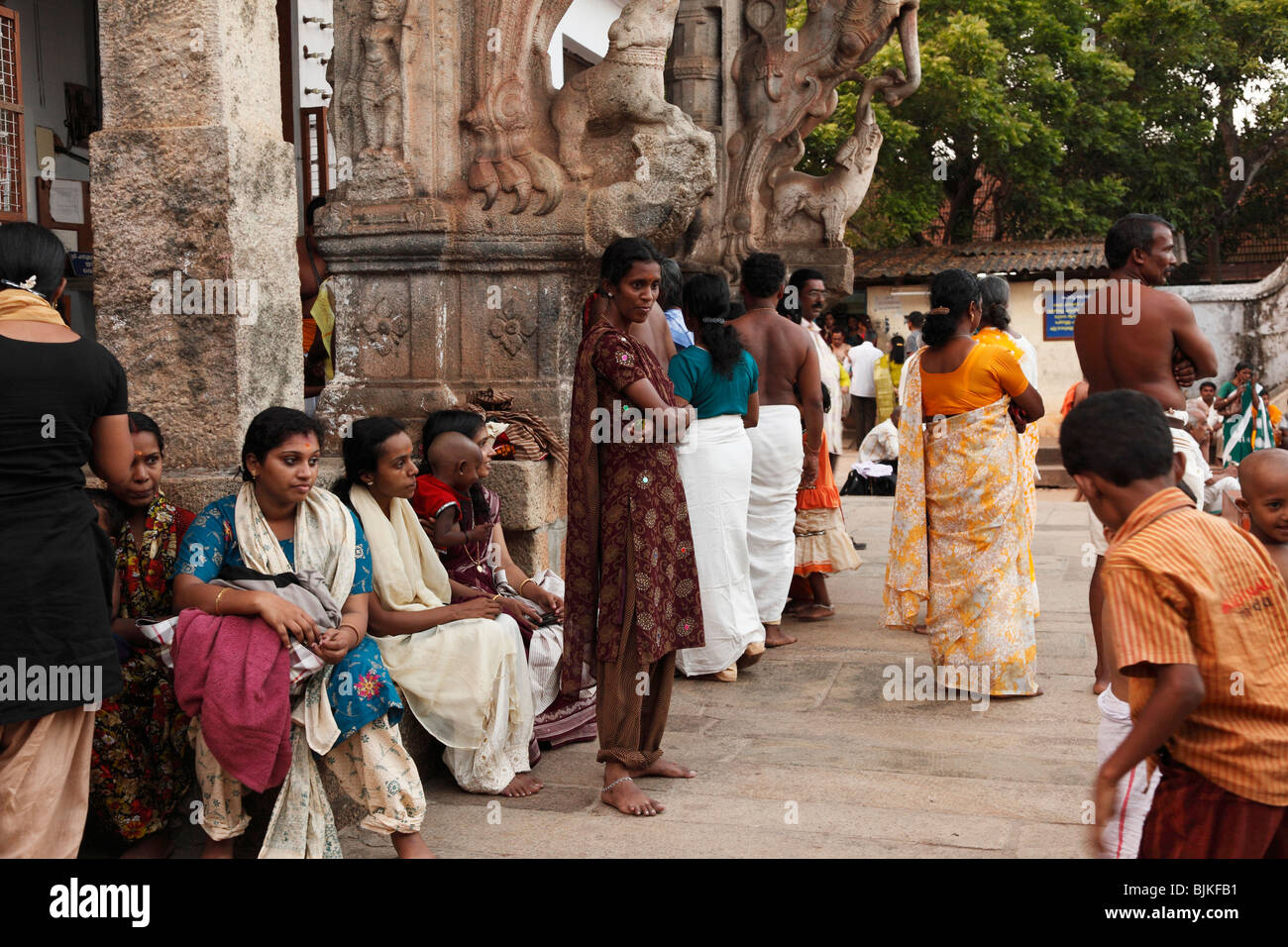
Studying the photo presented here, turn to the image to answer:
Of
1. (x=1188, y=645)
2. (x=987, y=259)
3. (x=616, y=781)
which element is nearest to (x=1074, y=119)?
(x=987, y=259)

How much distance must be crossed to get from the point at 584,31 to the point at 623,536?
8154mm

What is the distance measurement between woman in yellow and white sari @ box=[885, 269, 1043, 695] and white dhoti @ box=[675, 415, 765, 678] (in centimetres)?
76

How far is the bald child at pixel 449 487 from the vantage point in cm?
450

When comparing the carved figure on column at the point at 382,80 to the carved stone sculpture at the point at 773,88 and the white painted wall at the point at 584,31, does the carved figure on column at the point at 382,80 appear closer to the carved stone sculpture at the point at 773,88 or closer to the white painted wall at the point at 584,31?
the carved stone sculpture at the point at 773,88

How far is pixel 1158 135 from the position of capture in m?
22.3

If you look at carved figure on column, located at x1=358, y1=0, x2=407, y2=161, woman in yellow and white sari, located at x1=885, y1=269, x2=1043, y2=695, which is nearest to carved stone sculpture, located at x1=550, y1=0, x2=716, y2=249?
carved figure on column, located at x1=358, y1=0, x2=407, y2=161

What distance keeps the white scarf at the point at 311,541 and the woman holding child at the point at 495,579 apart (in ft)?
2.67

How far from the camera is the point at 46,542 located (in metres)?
2.97

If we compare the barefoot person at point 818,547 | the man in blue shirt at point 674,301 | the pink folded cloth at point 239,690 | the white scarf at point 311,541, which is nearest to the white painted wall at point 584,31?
the man in blue shirt at point 674,301

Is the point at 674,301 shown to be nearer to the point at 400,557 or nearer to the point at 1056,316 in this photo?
the point at 400,557

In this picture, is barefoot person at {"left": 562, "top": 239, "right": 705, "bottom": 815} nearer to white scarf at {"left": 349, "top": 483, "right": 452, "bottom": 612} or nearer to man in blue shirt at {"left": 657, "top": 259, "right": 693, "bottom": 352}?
white scarf at {"left": 349, "top": 483, "right": 452, "bottom": 612}

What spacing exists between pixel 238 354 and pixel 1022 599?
3.27 m

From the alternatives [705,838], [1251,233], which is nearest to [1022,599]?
[705,838]

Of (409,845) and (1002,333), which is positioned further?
(1002,333)
